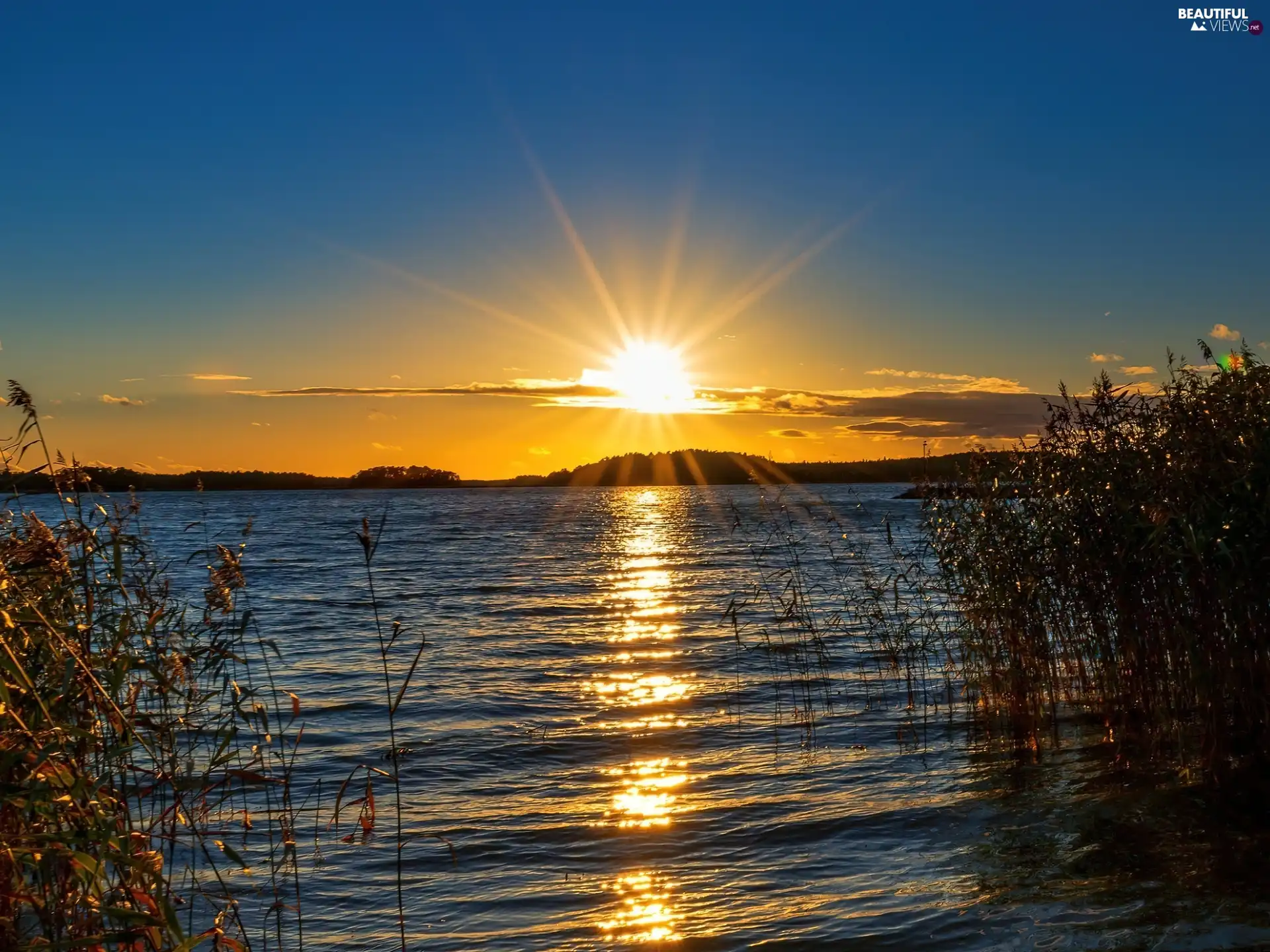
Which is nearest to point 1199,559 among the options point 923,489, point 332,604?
point 923,489

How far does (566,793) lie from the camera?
11406 millimetres

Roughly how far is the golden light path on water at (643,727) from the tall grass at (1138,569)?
15.1 ft

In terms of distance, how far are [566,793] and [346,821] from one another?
99.8 inches

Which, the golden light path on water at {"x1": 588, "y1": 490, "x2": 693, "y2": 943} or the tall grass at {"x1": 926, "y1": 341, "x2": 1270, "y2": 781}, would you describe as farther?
the tall grass at {"x1": 926, "y1": 341, "x2": 1270, "y2": 781}

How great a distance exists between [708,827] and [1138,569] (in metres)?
5.25

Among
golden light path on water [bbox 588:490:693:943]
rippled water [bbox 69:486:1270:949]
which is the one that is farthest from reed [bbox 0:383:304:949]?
golden light path on water [bbox 588:490:693:943]

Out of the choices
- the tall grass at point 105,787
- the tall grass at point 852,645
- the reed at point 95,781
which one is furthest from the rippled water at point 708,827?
the reed at point 95,781

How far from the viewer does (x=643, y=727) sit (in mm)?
14555

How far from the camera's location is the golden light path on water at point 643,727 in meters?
7.94

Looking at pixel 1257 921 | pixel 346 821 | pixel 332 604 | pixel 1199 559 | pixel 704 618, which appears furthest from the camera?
pixel 332 604

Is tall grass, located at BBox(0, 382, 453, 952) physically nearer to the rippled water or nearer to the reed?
Result: the reed

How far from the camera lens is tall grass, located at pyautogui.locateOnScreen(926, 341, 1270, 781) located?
8.82 m

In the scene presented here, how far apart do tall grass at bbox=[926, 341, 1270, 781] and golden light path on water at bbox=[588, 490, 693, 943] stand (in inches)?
181

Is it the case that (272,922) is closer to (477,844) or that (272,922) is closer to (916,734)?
(477,844)
